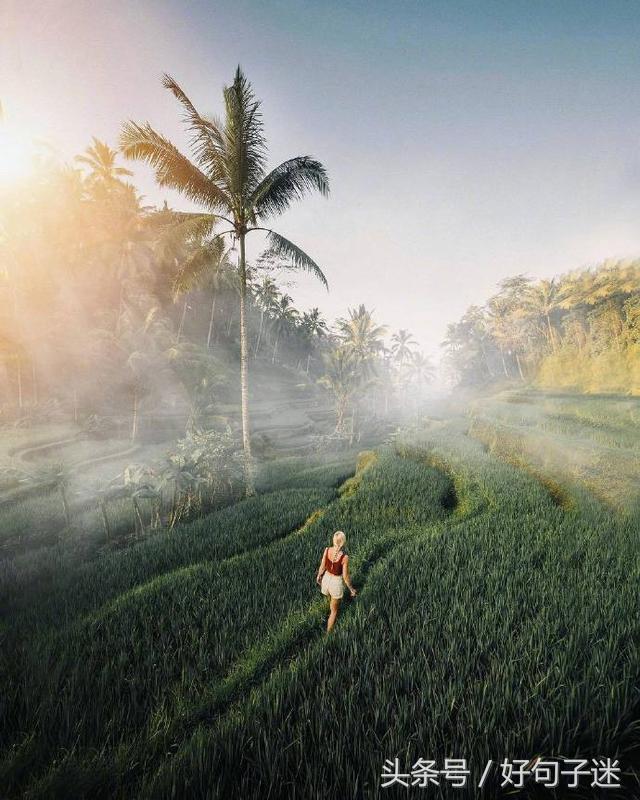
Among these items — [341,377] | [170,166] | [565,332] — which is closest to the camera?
[170,166]

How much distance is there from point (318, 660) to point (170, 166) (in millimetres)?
10884

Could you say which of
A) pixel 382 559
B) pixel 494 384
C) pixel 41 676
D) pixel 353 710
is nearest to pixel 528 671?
pixel 353 710

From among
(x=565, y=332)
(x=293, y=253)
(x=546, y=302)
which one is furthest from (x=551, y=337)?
(x=293, y=253)

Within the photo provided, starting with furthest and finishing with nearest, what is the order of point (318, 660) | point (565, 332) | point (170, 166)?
point (565, 332)
point (170, 166)
point (318, 660)

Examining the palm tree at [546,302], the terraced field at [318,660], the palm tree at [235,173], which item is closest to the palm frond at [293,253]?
the palm tree at [235,173]

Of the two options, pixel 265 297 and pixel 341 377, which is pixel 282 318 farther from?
pixel 341 377

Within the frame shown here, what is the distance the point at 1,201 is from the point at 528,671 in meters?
31.4

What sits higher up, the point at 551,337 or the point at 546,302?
the point at 546,302

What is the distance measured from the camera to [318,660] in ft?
9.13

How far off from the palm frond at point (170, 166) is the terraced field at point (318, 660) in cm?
896

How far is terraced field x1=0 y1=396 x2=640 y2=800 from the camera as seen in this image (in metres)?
1.96

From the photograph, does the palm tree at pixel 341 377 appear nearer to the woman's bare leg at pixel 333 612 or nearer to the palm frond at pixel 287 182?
the palm frond at pixel 287 182

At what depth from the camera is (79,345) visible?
71.2 feet

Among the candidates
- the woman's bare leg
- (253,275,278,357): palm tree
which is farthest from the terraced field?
(253,275,278,357): palm tree
